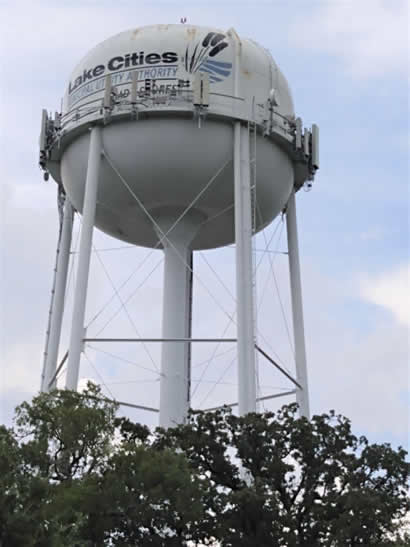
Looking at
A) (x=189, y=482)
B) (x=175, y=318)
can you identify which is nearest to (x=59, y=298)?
(x=175, y=318)

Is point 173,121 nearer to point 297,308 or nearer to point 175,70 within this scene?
point 175,70

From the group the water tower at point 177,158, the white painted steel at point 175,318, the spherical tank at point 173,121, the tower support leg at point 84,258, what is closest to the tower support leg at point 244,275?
the water tower at point 177,158

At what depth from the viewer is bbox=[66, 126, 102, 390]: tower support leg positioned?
2030 centimetres

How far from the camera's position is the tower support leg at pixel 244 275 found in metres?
19.9

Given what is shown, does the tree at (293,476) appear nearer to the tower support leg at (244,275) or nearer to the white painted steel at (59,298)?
the tower support leg at (244,275)

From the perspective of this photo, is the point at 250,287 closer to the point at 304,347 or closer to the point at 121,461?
the point at 304,347

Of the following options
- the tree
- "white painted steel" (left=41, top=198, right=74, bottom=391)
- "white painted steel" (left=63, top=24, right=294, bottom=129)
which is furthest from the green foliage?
"white painted steel" (left=63, top=24, right=294, bottom=129)

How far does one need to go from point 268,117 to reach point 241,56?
1631 millimetres

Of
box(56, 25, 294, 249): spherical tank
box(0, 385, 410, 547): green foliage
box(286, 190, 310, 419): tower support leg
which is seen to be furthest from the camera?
box(286, 190, 310, 419): tower support leg

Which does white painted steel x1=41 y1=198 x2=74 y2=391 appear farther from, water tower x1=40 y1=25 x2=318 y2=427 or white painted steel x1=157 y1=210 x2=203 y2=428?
white painted steel x1=157 y1=210 x2=203 y2=428

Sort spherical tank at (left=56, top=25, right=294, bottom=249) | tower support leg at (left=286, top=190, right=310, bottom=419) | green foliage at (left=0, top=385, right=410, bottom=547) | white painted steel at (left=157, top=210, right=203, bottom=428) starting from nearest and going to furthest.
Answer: green foliage at (left=0, top=385, right=410, bottom=547) → spherical tank at (left=56, top=25, right=294, bottom=249) → tower support leg at (left=286, top=190, right=310, bottom=419) → white painted steel at (left=157, top=210, right=203, bottom=428)

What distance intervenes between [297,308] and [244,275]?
2.99 meters

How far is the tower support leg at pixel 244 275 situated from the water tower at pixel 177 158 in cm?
3

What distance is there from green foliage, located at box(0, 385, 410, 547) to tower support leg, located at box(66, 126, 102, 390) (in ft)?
6.65
